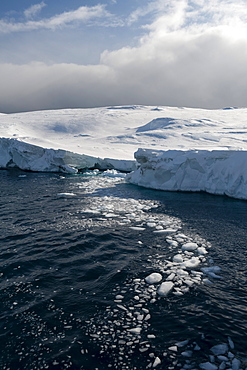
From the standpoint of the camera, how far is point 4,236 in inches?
322

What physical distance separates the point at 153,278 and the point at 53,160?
69.4 feet

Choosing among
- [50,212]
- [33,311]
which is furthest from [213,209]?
[33,311]

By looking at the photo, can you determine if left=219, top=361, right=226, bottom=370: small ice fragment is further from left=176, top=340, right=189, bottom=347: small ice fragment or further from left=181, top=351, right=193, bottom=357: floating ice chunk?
left=176, top=340, right=189, bottom=347: small ice fragment

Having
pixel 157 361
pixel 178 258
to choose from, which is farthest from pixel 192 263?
pixel 157 361

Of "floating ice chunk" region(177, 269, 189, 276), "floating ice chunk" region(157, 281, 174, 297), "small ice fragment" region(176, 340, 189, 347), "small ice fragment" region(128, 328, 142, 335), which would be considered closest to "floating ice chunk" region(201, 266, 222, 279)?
"floating ice chunk" region(177, 269, 189, 276)

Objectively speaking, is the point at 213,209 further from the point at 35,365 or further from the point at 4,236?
the point at 35,365

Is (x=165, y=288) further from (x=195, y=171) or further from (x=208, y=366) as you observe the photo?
(x=195, y=171)

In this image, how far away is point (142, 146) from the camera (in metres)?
30.0

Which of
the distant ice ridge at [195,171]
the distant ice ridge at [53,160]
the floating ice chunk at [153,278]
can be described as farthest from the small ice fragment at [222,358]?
the distant ice ridge at [53,160]

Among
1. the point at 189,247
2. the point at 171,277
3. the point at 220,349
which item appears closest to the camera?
the point at 220,349

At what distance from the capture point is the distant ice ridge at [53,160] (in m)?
25.0

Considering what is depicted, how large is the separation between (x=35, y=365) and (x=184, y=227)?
6.66m

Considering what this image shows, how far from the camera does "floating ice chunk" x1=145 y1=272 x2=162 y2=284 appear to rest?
224 inches

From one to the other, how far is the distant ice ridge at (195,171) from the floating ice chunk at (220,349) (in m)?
11.1
